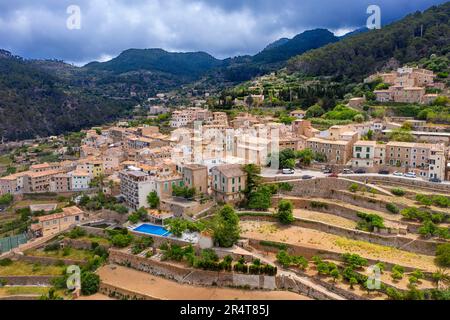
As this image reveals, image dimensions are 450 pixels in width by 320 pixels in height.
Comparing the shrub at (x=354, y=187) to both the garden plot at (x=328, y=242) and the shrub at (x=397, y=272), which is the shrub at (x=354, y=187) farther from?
the shrub at (x=397, y=272)

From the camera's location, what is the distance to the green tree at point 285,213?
2166 centimetres

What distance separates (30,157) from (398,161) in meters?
38.2

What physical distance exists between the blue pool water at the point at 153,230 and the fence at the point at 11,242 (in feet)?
24.7

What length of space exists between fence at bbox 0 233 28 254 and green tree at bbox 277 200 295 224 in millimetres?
15539

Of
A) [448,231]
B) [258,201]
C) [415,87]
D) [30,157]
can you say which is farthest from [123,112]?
[448,231]

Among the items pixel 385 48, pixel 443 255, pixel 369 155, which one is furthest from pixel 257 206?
pixel 385 48

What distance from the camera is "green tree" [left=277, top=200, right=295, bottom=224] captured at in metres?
21.7

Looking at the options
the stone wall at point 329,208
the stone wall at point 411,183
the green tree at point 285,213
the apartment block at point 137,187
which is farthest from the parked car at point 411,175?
the apartment block at point 137,187

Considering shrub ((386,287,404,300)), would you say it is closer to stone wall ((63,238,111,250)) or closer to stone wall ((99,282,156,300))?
stone wall ((99,282,156,300))

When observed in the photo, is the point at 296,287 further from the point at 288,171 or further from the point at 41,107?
the point at 41,107

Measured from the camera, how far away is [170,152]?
32.3 metres

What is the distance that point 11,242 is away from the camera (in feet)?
77.9

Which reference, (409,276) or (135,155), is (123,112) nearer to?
(135,155)

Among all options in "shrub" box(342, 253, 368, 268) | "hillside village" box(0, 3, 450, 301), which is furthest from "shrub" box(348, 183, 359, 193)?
"shrub" box(342, 253, 368, 268)
